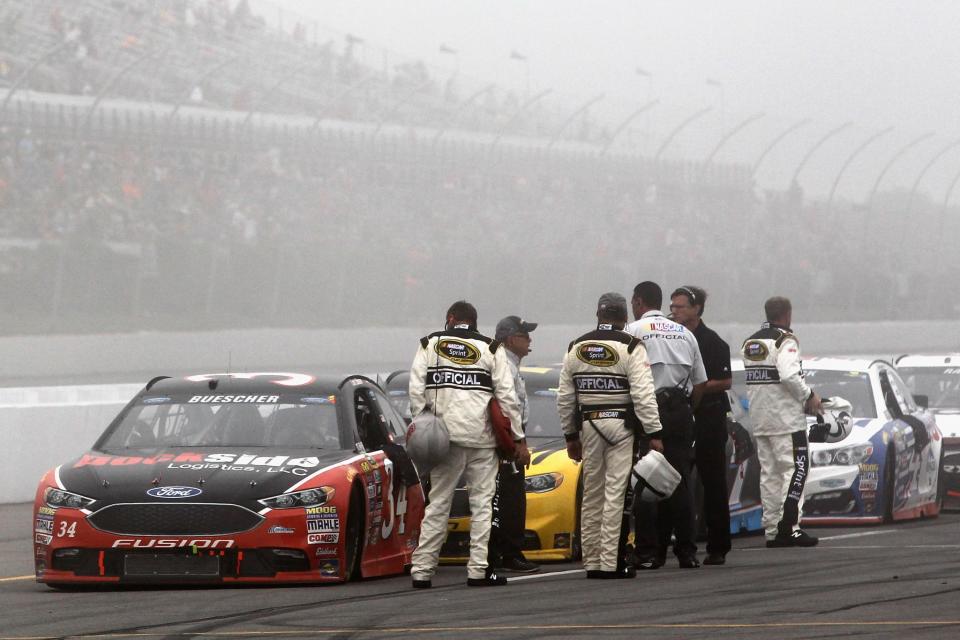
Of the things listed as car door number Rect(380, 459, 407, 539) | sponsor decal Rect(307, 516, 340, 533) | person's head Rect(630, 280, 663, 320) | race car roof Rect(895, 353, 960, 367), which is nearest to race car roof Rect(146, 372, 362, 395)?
car door number Rect(380, 459, 407, 539)

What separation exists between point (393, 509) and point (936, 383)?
8.68 metres

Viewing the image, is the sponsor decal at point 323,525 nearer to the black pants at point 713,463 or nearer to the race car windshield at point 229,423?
the race car windshield at point 229,423

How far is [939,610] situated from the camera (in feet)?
23.2

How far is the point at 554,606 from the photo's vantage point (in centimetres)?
745

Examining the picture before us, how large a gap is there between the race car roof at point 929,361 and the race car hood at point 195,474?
30.3 feet

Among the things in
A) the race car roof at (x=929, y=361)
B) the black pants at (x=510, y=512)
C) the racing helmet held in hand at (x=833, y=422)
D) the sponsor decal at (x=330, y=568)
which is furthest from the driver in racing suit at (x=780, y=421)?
the race car roof at (x=929, y=361)

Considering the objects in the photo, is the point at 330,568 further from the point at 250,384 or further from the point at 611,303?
the point at 611,303

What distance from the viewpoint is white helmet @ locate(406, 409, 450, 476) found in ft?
27.2

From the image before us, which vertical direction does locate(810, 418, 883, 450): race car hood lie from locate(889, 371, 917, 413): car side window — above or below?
below

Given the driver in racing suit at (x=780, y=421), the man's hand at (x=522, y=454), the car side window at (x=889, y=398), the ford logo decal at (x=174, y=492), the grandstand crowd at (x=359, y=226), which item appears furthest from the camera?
the grandstand crowd at (x=359, y=226)

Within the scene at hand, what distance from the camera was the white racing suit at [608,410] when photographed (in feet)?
28.6

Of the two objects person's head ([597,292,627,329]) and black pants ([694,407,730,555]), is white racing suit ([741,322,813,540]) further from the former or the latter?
person's head ([597,292,627,329])

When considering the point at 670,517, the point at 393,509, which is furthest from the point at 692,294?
the point at 393,509

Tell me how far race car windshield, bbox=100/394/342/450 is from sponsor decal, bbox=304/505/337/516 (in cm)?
80
